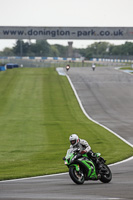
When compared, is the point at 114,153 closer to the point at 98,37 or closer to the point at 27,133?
the point at 27,133

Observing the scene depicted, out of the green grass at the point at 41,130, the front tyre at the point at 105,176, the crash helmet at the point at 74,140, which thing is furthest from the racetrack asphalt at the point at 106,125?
the green grass at the point at 41,130

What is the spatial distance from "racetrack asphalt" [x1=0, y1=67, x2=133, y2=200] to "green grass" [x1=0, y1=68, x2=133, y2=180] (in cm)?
128

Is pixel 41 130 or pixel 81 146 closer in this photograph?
pixel 81 146

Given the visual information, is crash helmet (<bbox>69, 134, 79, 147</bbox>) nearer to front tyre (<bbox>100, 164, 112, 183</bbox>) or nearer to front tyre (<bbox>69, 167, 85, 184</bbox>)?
front tyre (<bbox>69, 167, 85, 184</bbox>)

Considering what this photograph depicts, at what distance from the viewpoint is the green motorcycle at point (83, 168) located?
11828mm

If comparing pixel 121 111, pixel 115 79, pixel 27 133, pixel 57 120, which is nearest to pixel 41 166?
pixel 27 133

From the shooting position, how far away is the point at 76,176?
11.7 m

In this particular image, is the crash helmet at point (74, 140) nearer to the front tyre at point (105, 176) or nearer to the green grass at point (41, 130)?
the front tyre at point (105, 176)

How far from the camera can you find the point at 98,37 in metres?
56.0

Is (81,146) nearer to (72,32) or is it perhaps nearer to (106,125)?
(106,125)

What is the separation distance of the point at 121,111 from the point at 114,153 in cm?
2092

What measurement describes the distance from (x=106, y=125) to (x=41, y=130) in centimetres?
598

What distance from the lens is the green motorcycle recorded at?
38.8 feet

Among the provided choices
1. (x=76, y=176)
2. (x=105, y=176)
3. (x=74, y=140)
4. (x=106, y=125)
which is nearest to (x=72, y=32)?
(x=106, y=125)
